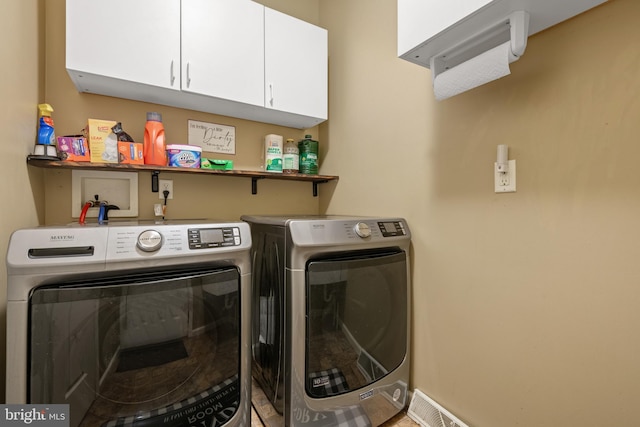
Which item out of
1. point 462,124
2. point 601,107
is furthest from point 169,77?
point 601,107

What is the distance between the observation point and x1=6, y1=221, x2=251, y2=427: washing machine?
78cm

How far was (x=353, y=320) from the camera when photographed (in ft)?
4.03

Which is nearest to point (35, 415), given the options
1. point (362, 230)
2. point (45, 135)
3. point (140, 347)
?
point (140, 347)

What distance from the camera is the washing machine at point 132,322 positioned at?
776mm

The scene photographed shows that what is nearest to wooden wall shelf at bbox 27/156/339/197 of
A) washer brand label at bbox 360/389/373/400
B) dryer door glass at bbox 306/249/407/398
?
dryer door glass at bbox 306/249/407/398

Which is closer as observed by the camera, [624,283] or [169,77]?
[624,283]

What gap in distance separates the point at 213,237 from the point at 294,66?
1.22 metres

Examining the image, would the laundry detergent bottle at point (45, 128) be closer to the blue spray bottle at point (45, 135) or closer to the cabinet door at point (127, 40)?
the blue spray bottle at point (45, 135)

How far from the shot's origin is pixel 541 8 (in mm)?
849

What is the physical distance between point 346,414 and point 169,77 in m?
1.72

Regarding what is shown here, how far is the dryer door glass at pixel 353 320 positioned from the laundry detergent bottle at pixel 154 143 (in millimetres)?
995

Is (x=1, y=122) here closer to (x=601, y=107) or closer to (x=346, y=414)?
(x=346, y=414)

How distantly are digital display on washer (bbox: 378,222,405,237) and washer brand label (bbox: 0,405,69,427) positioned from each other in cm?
123

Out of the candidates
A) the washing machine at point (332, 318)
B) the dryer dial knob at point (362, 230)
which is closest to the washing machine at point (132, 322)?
the washing machine at point (332, 318)
